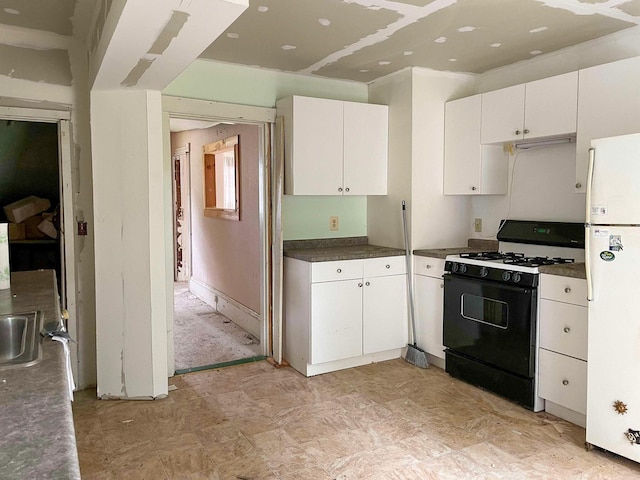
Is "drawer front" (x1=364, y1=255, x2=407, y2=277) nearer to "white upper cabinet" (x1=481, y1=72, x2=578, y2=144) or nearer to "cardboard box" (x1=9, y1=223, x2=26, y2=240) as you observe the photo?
"white upper cabinet" (x1=481, y1=72, x2=578, y2=144)

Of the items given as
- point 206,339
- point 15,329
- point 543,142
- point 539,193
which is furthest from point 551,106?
point 206,339

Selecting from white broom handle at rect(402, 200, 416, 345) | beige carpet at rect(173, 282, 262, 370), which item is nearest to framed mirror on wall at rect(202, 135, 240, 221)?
beige carpet at rect(173, 282, 262, 370)

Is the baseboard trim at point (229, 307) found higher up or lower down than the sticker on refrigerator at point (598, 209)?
lower down

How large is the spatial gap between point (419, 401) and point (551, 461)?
0.90 metres

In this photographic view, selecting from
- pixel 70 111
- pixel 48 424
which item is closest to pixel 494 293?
pixel 48 424

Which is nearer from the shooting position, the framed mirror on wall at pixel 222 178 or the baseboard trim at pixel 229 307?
the baseboard trim at pixel 229 307

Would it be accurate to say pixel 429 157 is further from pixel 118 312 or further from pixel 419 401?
pixel 118 312

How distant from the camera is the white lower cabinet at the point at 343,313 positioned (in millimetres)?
3613

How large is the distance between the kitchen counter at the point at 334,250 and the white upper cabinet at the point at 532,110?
3.81 ft

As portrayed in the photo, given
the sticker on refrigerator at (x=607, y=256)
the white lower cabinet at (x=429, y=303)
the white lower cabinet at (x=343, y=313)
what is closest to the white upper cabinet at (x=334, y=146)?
the white lower cabinet at (x=343, y=313)

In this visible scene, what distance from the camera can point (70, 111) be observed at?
3.23m

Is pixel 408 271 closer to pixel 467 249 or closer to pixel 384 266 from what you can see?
A: pixel 384 266

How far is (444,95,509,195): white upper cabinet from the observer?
3.74 metres

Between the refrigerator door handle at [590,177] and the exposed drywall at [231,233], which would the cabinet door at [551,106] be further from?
the exposed drywall at [231,233]
